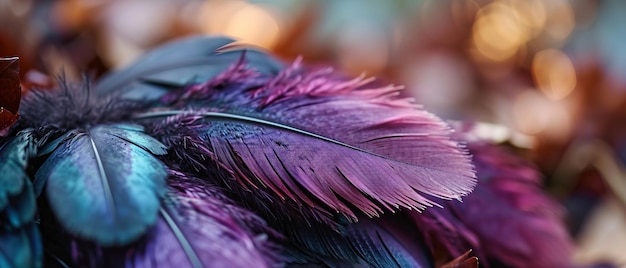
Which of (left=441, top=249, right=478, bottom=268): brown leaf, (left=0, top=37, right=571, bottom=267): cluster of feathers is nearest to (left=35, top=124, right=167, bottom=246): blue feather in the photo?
(left=0, top=37, right=571, bottom=267): cluster of feathers

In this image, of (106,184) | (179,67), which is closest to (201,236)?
(106,184)

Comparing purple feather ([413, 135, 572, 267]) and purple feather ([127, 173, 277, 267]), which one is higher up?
purple feather ([413, 135, 572, 267])

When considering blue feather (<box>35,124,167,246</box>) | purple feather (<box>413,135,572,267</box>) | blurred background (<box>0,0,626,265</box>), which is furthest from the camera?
blurred background (<box>0,0,626,265</box>)

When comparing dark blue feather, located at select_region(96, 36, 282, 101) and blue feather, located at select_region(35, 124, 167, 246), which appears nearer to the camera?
blue feather, located at select_region(35, 124, 167, 246)

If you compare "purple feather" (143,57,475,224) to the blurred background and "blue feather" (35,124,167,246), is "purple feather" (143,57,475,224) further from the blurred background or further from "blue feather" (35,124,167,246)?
the blurred background

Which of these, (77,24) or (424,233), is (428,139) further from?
(77,24)

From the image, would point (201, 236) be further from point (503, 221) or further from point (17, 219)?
point (503, 221)

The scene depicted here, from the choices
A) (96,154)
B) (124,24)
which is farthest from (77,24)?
(96,154)
